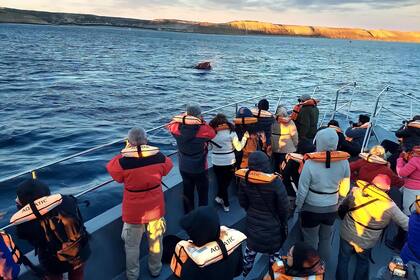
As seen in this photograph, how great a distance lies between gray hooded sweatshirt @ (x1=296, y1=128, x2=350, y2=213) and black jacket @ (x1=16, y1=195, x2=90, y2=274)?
214 centimetres

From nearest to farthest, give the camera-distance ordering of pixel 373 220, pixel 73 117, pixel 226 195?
pixel 373 220 < pixel 226 195 < pixel 73 117

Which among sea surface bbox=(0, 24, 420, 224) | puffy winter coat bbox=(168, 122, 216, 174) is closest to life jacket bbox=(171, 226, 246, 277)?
puffy winter coat bbox=(168, 122, 216, 174)

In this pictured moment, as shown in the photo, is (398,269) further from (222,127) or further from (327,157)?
(222,127)

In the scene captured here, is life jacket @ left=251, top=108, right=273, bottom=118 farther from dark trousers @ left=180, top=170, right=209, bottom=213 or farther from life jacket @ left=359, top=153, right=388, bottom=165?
life jacket @ left=359, top=153, right=388, bottom=165

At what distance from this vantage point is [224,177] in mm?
5238

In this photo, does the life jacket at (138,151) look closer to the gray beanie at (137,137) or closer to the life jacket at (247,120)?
the gray beanie at (137,137)

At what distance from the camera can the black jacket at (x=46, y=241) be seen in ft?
9.91

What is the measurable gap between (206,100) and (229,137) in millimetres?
19350

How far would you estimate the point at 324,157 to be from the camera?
377 cm

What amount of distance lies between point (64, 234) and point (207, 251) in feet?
4.23

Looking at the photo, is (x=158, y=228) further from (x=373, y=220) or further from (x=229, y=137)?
(x=373, y=220)

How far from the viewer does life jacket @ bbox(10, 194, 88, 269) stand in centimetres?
292

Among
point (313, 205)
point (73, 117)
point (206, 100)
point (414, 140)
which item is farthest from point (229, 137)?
point (206, 100)

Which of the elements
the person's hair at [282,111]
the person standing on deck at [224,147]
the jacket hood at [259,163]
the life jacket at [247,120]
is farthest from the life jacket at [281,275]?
the person's hair at [282,111]
